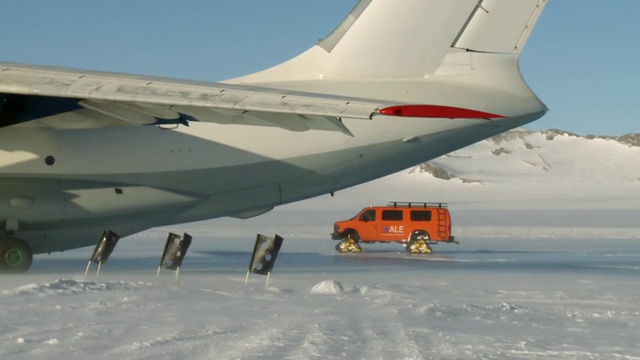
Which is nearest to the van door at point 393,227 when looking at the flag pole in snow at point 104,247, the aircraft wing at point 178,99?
the flag pole in snow at point 104,247

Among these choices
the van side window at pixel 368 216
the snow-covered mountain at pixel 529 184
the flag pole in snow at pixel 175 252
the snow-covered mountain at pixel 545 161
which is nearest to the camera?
the flag pole in snow at pixel 175 252

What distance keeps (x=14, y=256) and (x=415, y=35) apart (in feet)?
25.6

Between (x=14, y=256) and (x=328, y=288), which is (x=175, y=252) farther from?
(x=328, y=288)

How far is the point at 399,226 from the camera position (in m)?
26.5

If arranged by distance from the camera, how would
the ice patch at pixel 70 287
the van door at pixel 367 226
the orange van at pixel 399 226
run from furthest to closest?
the van door at pixel 367 226
the orange van at pixel 399 226
the ice patch at pixel 70 287

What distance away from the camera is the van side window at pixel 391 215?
26.6 meters

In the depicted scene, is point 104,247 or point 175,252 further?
point 104,247

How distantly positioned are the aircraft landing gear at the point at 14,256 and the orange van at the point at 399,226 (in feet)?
38.0

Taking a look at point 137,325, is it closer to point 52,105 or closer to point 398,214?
point 52,105

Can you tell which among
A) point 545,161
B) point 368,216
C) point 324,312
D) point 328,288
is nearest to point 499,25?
point 328,288

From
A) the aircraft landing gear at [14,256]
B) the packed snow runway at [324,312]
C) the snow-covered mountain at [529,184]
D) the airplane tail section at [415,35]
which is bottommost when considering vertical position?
the packed snow runway at [324,312]

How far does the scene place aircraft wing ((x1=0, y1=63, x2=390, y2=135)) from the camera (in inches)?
464

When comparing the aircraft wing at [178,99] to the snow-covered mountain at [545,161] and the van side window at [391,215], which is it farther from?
the snow-covered mountain at [545,161]

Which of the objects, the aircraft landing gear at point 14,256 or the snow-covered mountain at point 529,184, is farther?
the snow-covered mountain at point 529,184
